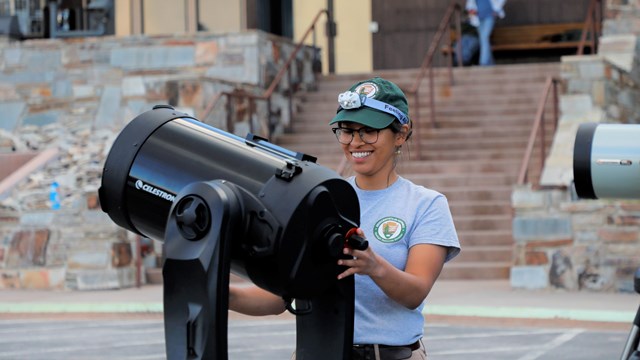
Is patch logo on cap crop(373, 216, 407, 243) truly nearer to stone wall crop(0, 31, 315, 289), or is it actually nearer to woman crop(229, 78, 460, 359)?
woman crop(229, 78, 460, 359)

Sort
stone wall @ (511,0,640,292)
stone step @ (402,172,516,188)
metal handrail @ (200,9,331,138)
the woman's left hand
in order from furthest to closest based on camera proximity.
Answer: metal handrail @ (200,9,331,138), stone step @ (402,172,516,188), stone wall @ (511,0,640,292), the woman's left hand

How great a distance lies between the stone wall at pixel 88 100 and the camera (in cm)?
1570

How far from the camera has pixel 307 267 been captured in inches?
131

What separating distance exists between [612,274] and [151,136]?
418 inches

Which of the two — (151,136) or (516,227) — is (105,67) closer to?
(516,227)

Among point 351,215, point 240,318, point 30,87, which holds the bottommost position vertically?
point 240,318

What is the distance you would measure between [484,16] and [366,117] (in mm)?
16576

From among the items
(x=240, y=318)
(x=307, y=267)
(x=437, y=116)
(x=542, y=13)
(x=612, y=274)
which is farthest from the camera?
(x=542, y=13)

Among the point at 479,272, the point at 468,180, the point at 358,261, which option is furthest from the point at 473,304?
the point at 358,261

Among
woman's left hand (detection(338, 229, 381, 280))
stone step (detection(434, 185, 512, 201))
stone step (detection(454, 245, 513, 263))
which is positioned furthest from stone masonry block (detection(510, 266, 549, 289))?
woman's left hand (detection(338, 229, 381, 280))

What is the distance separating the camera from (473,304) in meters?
12.3

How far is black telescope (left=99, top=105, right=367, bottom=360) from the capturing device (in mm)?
3246

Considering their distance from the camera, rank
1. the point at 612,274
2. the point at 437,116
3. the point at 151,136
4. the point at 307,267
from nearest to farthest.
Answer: the point at 307,267 → the point at 151,136 → the point at 612,274 → the point at 437,116

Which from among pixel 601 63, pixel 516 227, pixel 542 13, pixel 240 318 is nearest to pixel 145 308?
pixel 240 318
